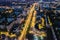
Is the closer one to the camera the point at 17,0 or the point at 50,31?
the point at 50,31

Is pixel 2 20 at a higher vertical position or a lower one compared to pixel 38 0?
higher

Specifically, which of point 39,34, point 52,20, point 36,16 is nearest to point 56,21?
point 52,20

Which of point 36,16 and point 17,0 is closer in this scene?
point 36,16

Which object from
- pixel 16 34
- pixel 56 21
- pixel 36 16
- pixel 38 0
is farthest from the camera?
pixel 38 0

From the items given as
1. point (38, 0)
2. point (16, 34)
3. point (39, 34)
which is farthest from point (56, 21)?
point (38, 0)

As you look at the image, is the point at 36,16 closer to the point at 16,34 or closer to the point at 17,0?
the point at 16,34

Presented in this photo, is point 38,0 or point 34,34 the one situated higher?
point 34,34

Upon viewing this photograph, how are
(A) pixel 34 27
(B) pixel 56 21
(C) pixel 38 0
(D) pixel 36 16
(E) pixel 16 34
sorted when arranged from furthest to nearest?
(C) pixel 38 0 < (D) pixel 36 16 < (B) pixel 56 21 < (A) pixel 34 27 < (E) pixel 16 34

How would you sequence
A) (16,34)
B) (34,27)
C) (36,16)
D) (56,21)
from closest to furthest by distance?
(16,34) < (34,27) < (56,21) < (36,16)

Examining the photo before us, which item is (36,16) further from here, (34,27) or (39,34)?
(39,34)
